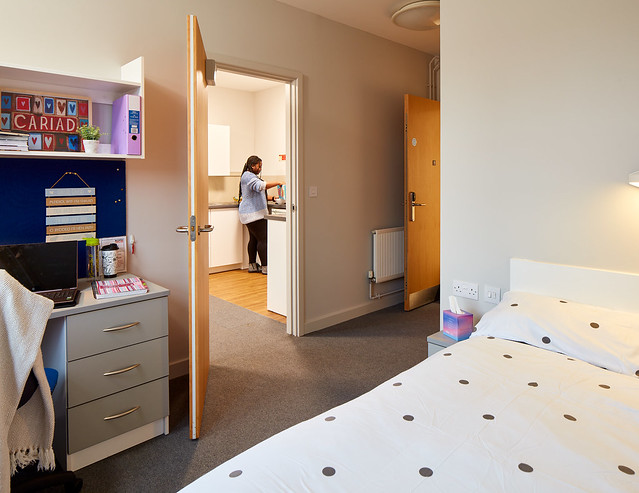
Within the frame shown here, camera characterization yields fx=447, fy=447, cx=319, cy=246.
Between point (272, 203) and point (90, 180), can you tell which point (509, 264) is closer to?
point (90, 180)

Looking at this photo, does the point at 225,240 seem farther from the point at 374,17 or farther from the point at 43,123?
the point at 43,123

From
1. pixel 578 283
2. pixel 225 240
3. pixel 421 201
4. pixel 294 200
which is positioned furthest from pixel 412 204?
pixel 225 240

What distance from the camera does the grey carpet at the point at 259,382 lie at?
1957 millimetres

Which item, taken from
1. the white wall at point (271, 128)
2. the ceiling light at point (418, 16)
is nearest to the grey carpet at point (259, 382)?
the ceiling light at point (418, 16)

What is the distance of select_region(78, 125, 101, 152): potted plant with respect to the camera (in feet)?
7.08

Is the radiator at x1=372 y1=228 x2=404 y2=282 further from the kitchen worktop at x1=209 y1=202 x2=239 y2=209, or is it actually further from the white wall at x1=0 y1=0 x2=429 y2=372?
the kitchen worktop at x1=209 y1=202 x2=239 y2=209

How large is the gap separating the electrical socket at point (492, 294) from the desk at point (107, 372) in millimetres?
1688

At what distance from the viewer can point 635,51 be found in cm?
191

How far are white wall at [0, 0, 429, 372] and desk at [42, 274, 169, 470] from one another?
65cm

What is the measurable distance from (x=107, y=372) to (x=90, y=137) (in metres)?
1.13

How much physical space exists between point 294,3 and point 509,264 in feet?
7.98

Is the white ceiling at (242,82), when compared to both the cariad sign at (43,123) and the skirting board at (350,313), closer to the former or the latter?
the skirting board at (350,313)

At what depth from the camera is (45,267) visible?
2.06 m

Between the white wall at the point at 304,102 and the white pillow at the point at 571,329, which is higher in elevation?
the white wall at the point at 304,102
